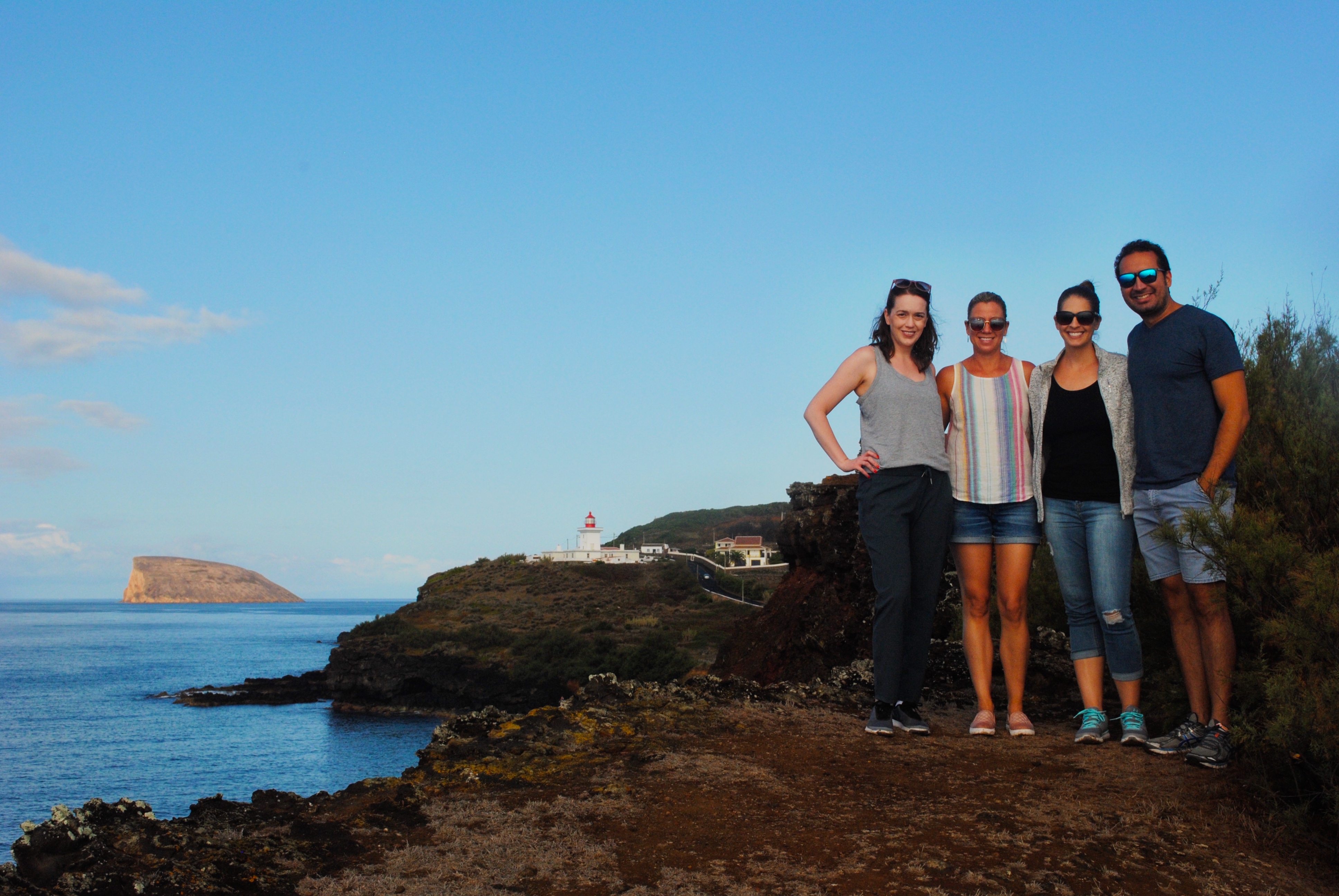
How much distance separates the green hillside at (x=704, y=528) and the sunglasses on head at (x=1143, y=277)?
336ft

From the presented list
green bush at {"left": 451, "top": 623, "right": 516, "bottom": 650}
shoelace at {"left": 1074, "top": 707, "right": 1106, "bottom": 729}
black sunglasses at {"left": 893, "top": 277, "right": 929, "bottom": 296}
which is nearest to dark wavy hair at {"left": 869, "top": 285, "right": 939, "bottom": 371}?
black sunglasses at {"left": 893, "top": 277, "right": 929, "bottom": 296}

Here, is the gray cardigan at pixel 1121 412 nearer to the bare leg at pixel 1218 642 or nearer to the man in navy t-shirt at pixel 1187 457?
→ the man in navy t-shirt at pixel 1187 457

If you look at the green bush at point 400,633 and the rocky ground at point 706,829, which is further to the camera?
the green bush at point 400,633

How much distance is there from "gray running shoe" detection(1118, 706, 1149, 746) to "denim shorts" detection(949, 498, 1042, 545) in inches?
36.3

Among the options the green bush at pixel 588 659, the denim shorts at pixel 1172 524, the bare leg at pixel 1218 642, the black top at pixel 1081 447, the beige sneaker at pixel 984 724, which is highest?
the black top at pixel 1081 447

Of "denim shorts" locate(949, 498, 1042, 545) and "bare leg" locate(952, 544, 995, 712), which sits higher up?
"denim shorts" locate(949, 498, 1042, 545)

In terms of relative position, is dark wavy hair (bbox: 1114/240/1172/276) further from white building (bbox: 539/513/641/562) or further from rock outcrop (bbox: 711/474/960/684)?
white building (bbox: 539/513/641/562)

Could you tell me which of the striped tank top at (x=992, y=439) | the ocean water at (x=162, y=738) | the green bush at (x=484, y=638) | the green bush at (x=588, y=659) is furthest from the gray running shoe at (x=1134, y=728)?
the green bush at (x=484, y=638)

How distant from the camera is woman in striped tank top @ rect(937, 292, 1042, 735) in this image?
15.2 feet

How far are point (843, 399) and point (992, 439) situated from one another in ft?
2.59

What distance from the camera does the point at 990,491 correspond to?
4.62 meters

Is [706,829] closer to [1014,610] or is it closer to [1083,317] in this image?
[1014,610]

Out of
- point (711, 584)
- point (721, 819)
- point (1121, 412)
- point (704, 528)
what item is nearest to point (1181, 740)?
point (1121, 412)

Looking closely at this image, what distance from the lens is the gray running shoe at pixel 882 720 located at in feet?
15.1
